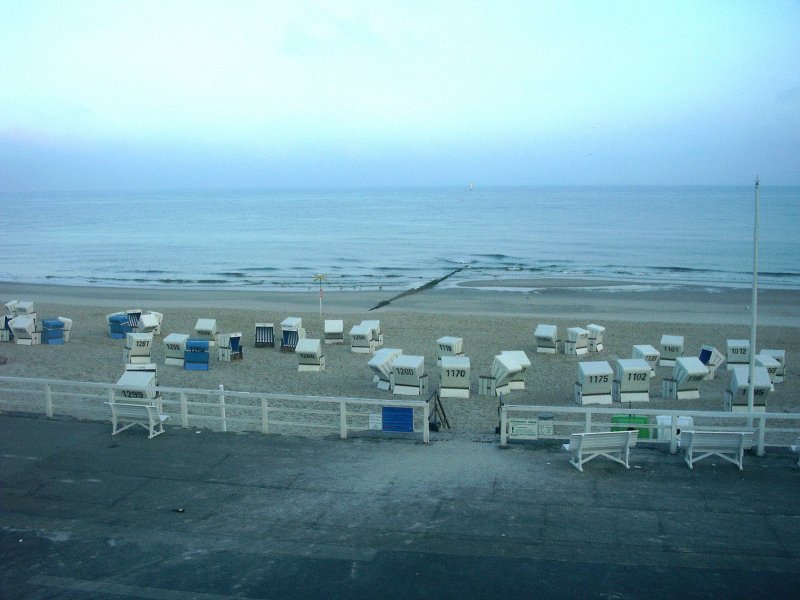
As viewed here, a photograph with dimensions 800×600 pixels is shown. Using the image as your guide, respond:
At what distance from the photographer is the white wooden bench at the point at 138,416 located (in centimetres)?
1048

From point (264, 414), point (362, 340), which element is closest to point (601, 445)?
point (264, 414)

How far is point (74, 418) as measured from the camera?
1162 centimetres

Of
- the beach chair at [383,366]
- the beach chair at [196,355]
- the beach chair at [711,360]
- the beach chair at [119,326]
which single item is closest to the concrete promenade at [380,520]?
the beach chair at [383,366]

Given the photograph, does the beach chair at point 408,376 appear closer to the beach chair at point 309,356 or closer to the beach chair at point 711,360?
the beach chair at point 309,356

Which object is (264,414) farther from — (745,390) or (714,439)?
(745,390)

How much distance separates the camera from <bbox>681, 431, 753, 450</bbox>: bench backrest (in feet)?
30.3

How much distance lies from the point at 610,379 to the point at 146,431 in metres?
10.8

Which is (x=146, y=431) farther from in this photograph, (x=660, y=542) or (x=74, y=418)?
(x=660, y=542)

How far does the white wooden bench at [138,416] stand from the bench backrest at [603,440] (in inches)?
232

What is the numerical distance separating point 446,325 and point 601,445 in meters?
19.5

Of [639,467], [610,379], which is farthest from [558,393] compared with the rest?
[639,467]

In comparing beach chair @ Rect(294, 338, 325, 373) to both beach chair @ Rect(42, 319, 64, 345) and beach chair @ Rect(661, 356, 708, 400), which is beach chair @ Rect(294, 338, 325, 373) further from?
beach chair @ Rect(42, 319, 64, 345)

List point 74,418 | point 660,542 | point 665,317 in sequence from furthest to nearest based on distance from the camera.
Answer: point 665,317 < point 74,418 < point 660,542

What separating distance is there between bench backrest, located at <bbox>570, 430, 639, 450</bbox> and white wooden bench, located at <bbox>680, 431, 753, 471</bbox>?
712mm
